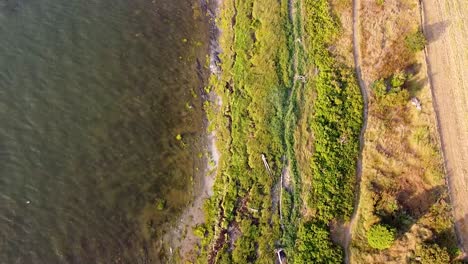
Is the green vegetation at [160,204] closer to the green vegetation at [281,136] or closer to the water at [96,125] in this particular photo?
the water at [96,125]

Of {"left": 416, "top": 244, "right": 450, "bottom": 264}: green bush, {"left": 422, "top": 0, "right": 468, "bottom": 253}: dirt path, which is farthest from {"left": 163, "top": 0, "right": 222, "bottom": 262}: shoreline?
{"left": 422, "top": 0, "right": 468, "bottom": 253}: dirt path

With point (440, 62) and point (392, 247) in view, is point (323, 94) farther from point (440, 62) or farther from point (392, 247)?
point (392, 247)

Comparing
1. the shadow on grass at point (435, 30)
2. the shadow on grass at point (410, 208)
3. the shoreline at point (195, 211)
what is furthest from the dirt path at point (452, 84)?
the shoreline at point (195, 211)

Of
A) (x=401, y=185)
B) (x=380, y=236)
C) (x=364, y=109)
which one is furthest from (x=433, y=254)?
(x=364, y=109)

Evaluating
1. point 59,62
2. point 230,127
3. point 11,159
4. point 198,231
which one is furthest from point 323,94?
point 11,159

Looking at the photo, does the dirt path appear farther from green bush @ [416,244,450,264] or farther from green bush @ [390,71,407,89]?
green bush @ [390,71,407,89]

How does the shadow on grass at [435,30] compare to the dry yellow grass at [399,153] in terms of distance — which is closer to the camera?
the dry yellow grass at [399,153]
